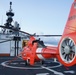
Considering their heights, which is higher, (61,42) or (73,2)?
(73,2)

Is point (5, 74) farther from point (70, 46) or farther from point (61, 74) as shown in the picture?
point (70, 46)

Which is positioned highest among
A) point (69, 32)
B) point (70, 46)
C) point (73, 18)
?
point (73, 18)

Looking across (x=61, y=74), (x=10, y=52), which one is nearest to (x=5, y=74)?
(x=61, y=74)

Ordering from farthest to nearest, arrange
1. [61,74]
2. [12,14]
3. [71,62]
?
[12,14] < [61,74] < [71,62]

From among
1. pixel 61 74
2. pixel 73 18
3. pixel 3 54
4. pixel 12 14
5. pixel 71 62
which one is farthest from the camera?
pixel 12 14

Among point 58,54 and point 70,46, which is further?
point 58,54

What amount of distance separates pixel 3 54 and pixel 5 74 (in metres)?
30.6

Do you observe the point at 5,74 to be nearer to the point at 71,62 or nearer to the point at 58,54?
the point at 58,54

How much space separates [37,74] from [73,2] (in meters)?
10.1

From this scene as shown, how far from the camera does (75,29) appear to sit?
27.9 ft

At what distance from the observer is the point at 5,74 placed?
17203 mm

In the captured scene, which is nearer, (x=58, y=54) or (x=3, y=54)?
(x=58, y=54)

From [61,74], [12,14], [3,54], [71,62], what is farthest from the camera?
[12,14]

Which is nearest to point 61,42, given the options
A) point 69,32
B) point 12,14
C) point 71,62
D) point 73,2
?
point 69,32
